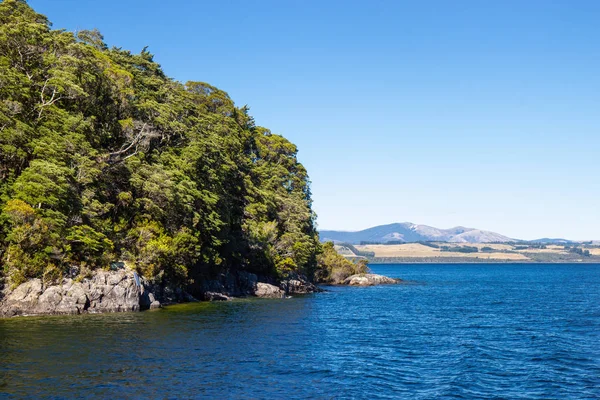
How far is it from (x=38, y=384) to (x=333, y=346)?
20.5m

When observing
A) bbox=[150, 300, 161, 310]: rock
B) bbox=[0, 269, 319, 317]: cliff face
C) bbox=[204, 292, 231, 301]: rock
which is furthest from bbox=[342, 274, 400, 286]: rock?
bbox=[150, 300, 161, 310]: rock

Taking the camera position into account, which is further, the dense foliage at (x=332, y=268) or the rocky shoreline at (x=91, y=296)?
the dense foliage at (x=332, y=268)

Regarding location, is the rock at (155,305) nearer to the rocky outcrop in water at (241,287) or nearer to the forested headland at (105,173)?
the forested headland at (105,173)

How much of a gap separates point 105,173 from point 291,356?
3291 centimetres

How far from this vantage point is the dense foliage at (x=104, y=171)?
4369cm

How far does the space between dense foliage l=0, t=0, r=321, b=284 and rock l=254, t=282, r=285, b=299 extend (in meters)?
5.22

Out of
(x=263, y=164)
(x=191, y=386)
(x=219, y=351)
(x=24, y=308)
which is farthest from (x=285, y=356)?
(x=263, y=164)

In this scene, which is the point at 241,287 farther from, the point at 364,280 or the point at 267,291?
the point at 364,280

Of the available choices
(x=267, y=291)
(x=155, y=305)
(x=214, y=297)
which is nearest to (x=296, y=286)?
(x=267, y=291)

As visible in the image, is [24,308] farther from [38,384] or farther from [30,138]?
[38,384]

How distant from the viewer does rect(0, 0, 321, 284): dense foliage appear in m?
43.7

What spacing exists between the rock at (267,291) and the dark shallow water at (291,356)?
72.2ft


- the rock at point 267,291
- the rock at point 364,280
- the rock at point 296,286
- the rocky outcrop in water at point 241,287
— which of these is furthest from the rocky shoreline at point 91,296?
the rock at point 364,280

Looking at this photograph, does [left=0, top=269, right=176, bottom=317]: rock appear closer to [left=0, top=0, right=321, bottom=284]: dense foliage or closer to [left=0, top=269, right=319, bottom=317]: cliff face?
[left=0, top=269, right=319, bottom=317]: cliff face
